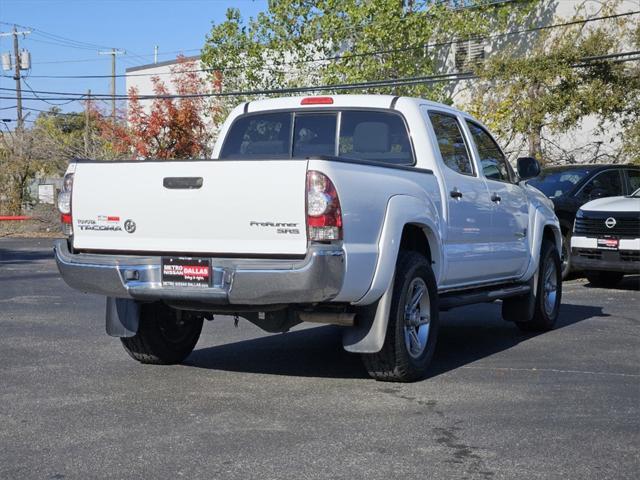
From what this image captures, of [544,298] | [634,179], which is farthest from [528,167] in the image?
[634,179]

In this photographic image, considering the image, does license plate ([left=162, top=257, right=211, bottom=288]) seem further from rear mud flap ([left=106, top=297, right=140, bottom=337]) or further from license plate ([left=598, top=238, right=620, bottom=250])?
license plate ([left=598, top=238, right=620, bottom=250])

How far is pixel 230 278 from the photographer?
6457 mm

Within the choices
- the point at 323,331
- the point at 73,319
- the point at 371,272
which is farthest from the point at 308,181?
the point at 73,319

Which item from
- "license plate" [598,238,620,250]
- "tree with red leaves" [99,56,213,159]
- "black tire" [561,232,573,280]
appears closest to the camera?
"license plate" [598,238,620,250]

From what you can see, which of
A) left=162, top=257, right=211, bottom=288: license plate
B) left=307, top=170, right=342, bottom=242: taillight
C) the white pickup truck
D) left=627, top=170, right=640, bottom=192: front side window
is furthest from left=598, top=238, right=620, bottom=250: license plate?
left=162, top=257, right=211, bottom=288: license plate

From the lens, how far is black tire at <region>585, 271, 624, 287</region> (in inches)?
601

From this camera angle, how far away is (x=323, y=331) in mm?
10047

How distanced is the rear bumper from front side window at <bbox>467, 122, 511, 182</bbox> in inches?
205

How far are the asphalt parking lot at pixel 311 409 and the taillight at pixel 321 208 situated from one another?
1.09 m

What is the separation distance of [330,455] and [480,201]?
391 centimetres

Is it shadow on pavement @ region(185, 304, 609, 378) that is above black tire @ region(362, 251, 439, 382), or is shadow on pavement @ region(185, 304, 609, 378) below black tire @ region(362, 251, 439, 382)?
below

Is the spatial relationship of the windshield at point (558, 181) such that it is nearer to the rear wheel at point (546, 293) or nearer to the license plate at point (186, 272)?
the rear wheel at point (546, 293)

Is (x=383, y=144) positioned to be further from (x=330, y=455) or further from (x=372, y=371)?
(x=330, y=455)

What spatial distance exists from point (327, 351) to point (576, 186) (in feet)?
28.6
